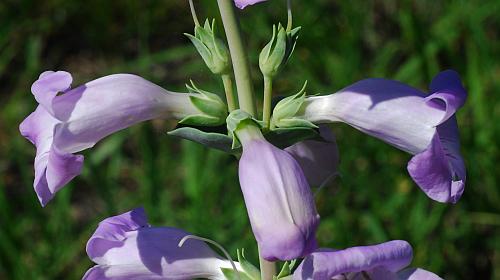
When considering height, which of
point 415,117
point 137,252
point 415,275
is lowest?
point 415,275

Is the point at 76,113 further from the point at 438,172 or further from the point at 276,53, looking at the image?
the point at 438,172

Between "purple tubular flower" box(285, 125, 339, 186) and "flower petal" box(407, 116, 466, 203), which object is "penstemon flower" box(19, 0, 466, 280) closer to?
"flower petal" box(407, 116, 466, 203)

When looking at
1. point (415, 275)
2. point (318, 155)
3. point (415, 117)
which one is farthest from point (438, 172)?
point (318, 155)

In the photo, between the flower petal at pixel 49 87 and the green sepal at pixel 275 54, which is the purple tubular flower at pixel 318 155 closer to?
the green sepal at pixel 275 54

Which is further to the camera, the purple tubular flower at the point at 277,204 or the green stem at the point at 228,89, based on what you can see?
the green stem at the point at 228,89

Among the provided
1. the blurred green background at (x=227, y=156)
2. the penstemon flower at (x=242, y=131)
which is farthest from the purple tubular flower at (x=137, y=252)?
the blurred green background at (x=227, y=156)

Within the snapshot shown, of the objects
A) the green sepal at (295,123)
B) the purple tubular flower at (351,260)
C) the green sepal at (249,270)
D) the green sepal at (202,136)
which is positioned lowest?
the green sepal at (249,270)

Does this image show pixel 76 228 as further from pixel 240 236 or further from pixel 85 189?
pixel 240 236
